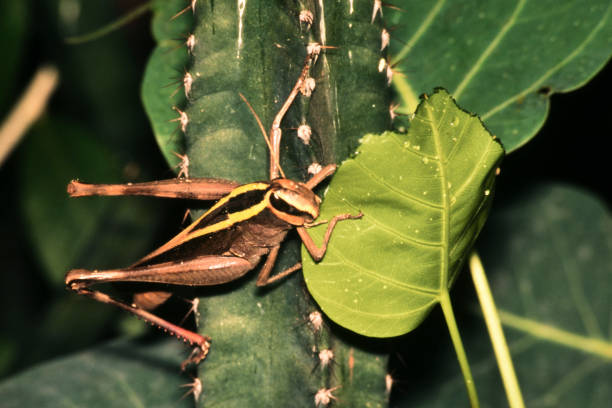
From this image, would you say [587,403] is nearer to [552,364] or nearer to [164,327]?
[552,364]

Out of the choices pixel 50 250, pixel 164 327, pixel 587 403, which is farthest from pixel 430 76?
pixel 50 250

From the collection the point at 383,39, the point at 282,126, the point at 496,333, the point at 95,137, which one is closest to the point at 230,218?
the point at 282,126

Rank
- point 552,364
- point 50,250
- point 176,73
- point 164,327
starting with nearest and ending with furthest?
point 164,327 < point 176,73 < point 552,364 < point 50,250

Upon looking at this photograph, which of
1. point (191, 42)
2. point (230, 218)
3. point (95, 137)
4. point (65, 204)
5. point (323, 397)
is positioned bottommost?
point (65, 204)

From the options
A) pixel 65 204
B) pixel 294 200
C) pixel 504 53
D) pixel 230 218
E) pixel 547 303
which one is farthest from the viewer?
pixel 65 204

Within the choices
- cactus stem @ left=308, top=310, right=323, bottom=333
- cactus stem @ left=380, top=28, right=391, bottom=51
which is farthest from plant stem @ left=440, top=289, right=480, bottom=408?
cactus stem @ left=380, top=28, right=391, bottom=51

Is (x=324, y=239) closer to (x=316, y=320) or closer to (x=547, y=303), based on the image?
(x=316, y=320)
